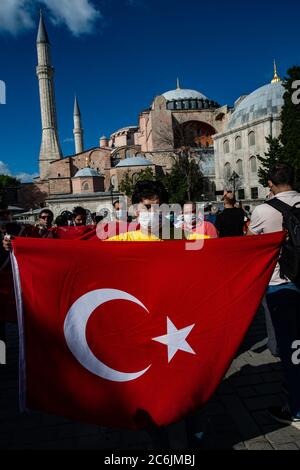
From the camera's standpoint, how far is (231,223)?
22.1ft

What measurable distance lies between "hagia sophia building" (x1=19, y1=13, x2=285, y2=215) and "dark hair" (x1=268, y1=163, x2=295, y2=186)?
44129mm

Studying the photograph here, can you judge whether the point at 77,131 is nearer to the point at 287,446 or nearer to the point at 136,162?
the point at 136,162

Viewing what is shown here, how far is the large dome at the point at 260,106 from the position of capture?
47.5 m

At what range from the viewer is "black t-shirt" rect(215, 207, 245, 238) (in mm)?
6707

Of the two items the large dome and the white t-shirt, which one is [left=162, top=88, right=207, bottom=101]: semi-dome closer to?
the large dome

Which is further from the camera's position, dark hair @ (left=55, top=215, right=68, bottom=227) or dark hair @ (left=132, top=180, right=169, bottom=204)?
dark hair @ (left=55, top=215, right=68, bottom=227)

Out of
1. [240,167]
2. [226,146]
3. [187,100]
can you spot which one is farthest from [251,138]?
[187,100]

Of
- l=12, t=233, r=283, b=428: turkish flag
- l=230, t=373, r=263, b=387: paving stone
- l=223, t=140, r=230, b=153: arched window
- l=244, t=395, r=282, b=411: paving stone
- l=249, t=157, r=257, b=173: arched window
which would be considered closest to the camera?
l=12, t=233, r=283, b=428: turkish flag

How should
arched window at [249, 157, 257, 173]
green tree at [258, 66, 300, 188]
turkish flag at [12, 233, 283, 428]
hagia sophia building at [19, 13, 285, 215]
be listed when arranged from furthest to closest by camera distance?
1. hagia sophia building at [19, 13, 285, 215]
2. arched window at [249, 157, 257, 173]
3. green tree at [258, 66, 300, 188]
4. turkish flag at [12, 233, 283, 428]

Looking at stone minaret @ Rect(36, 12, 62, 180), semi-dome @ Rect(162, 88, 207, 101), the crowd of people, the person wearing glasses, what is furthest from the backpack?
semi-dome @ Rect(162, 88, 207, 101)

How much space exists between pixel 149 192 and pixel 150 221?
25cm

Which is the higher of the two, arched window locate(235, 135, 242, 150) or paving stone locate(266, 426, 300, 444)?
arched window locate(235, 135, 242, 150)
